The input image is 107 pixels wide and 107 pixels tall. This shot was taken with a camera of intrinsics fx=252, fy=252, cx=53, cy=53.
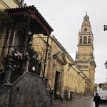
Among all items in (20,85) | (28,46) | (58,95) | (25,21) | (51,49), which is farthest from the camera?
(58,95)

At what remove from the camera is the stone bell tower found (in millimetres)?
77938

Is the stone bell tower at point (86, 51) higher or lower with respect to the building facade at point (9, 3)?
higher

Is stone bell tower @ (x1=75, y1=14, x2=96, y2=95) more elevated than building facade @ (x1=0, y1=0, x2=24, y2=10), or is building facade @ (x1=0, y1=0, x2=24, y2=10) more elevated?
stone bell tower @ (x1=75, y1=14, x2=96, y2=95)

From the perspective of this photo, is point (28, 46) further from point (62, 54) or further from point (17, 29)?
point (62, 54)

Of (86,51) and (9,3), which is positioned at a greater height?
(86,51)

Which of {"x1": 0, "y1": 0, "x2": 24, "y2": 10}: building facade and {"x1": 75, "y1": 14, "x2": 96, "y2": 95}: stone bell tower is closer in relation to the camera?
{"x1": 0, "y1": 0, "x2": 24, "y2": 10}: building facade

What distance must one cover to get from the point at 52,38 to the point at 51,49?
46.1 inches

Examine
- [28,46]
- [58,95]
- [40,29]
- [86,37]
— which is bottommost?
[58,95]

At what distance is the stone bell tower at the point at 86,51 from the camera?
77.9 metres

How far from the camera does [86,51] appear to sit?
84125 millimetres

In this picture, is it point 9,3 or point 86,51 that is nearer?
point 9,3

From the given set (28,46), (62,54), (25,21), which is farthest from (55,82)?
(25,21)

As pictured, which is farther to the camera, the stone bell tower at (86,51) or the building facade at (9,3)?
the stone bell tower at (86,51)

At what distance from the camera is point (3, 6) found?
53.2 ft
